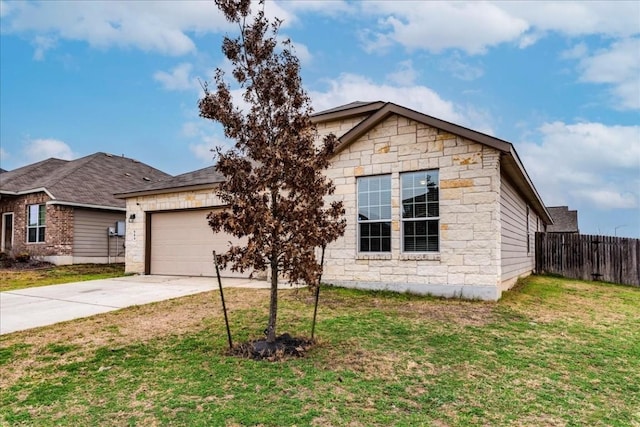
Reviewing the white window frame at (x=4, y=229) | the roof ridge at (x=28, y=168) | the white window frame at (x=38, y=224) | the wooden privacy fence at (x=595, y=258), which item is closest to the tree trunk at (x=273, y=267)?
the wooden privacy fence at (x=595, y=258)

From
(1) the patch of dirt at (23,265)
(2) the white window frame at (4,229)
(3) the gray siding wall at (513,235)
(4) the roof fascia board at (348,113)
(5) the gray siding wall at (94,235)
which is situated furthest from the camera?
(2) the white window frame at (4,229)

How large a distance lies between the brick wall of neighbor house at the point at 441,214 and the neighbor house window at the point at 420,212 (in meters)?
0.14

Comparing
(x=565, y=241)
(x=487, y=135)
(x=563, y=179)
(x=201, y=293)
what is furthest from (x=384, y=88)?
(x=563, y=179)

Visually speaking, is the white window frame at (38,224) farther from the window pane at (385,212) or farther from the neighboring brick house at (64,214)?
the window pane at (385,212)

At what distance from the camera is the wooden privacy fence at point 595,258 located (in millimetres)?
14938

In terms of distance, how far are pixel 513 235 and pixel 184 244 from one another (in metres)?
10.1

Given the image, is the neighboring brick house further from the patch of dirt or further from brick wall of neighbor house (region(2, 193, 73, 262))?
the patch of dirt

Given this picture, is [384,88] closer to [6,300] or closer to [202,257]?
[202,257]

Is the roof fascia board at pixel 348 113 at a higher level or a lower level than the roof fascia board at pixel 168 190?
higher

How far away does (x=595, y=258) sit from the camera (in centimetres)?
1534

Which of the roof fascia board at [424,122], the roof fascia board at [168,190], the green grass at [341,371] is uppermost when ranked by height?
the roof fascia board at [424,122]

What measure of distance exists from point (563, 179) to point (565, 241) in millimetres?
7861

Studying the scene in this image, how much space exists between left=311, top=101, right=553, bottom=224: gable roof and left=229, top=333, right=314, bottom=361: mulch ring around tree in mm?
3478

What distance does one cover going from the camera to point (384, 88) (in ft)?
51.6
